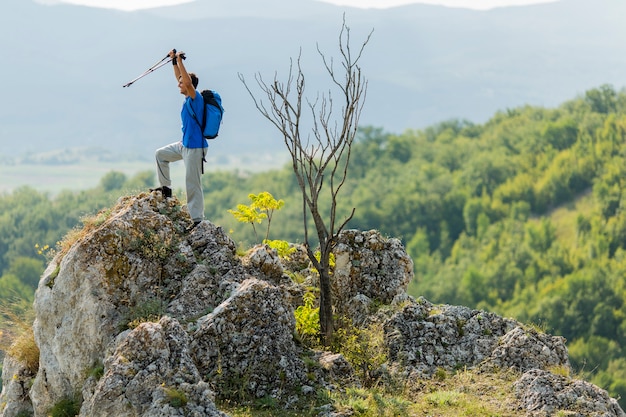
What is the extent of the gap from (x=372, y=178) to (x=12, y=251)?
6414 cm

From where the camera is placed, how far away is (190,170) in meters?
13.6

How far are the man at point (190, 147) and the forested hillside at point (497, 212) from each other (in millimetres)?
64821

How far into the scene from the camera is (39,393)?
12.5 m

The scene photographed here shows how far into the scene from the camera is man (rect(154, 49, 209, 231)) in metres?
13.4

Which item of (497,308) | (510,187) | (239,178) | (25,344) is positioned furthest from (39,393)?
(239,178)

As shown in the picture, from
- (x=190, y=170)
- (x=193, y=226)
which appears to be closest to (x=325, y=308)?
(x=193, y=226)

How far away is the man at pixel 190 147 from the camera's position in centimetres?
1344

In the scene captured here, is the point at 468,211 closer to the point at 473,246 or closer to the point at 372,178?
the point at 473,246

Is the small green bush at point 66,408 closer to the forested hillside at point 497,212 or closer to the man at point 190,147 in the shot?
the man at point 190,147

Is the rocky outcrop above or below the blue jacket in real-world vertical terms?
below

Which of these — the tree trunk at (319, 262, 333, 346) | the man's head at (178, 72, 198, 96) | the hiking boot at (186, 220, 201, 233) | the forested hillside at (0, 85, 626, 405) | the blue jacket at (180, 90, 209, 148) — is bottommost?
the forested hillside at (0, 85, 626, 405)

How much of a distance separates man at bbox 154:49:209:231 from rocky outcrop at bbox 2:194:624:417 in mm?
330

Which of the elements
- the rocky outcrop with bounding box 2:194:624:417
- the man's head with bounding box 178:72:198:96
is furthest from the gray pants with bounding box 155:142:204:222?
the man's head with bounding box 178:72:198:96

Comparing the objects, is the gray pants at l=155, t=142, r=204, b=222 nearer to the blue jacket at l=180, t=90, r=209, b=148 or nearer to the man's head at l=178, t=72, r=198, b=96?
the blue jacket at l=180, t=90, r=209, b=148
